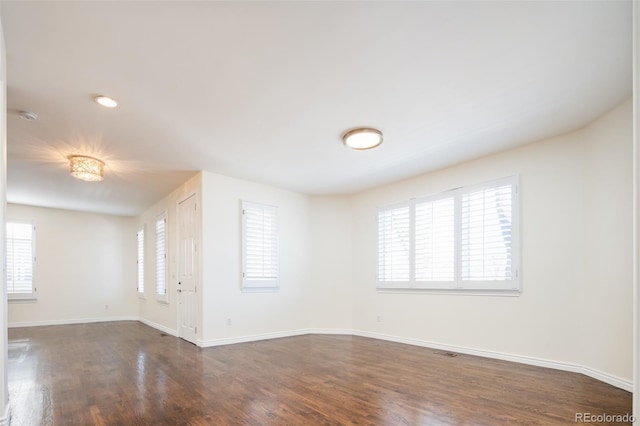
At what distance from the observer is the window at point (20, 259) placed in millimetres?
7973

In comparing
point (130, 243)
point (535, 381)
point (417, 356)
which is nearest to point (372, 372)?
point (417, 356)

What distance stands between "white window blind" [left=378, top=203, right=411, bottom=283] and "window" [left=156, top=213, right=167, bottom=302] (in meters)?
4.29

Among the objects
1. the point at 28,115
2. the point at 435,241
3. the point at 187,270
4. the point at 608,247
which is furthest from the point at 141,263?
the point at 608,247

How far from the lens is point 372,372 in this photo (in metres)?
4.00

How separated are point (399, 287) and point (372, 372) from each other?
2.05m

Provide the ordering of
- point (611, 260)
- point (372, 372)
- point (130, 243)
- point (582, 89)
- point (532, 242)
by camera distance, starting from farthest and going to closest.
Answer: point (130, 243)
point (532, 242)
point (372, 372)
point (611, 260)
point (582, 89)

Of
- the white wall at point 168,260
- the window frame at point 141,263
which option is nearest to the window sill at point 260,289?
the white wall at point 168,260

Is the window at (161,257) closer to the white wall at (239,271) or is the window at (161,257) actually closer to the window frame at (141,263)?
the window frame at (141,263)

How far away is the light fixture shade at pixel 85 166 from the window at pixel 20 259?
4.93m

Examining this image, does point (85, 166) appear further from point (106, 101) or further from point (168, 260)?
point (168, 260)

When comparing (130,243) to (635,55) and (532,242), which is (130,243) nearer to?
(532,242)

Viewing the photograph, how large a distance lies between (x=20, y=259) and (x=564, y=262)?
409 inches

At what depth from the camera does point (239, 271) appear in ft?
19.1

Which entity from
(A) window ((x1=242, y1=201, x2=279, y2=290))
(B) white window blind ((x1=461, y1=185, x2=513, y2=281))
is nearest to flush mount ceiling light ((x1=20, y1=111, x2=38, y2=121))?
(A) window ((x1=242, y1=201, x2=279, y2=290))
